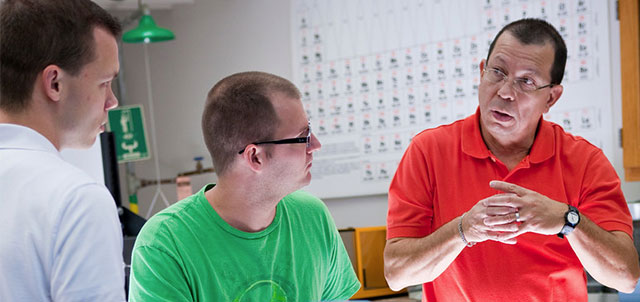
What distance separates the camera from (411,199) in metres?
1.69

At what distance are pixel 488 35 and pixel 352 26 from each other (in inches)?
41.0

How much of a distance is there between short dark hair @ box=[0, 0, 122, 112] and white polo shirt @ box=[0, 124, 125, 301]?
0.42ft

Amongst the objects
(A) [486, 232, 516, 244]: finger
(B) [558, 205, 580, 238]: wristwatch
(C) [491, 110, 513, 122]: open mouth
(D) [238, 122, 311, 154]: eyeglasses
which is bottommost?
(A) [486, 232, 516, 244]: finger

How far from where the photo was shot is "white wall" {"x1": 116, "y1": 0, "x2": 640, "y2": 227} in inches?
196

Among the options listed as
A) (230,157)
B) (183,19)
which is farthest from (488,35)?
(230,157)

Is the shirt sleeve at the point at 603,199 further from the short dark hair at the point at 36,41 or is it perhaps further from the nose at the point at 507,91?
the short dark hair at the point at 36,41

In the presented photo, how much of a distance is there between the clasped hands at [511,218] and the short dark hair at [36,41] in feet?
3.12

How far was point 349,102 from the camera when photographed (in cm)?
485

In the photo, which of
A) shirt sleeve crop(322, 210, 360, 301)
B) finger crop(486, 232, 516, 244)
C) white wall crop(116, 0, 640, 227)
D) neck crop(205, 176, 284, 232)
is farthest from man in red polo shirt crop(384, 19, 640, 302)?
white wall crop(116, 0, 640, 227)

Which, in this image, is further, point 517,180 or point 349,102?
point 349,102

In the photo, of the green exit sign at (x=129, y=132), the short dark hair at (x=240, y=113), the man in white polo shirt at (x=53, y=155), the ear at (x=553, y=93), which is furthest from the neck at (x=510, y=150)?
the green exit sign at (x=129, y=132)

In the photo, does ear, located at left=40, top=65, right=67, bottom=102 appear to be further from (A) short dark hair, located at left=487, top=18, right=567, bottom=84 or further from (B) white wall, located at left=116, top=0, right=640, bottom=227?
(B) white wall, located at left=116, top=0, right=640, bottom=227

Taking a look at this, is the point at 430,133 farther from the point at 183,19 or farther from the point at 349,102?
the point at 183,19

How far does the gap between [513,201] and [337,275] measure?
47cm
